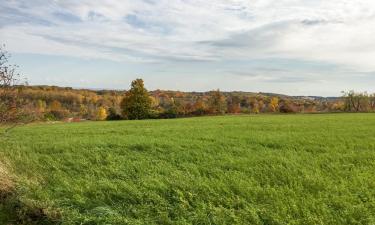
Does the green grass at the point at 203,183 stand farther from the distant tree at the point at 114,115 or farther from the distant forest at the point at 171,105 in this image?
the distant tree at the point at 114,115

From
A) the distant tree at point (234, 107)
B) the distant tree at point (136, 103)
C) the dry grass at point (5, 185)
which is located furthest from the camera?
the distant tree at point (234, 107)

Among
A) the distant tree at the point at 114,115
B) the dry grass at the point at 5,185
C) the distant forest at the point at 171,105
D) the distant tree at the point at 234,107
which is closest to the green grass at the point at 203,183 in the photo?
the dry grass at the point at 5,185

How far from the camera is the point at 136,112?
210ft

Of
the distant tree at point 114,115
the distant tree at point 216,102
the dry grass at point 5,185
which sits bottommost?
the distant tree at point 114,115

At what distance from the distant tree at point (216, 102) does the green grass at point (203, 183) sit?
206 feet

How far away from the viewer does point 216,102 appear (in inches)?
3383

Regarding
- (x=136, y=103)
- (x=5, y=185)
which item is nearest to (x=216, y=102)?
(x=136, y=103)

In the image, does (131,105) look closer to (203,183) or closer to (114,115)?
(114,115)

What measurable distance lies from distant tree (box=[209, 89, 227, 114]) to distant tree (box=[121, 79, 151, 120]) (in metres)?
17.1

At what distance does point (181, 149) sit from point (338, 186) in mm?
7397

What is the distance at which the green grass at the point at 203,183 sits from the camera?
8344mm

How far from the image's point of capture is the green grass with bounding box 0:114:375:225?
27.4 feet

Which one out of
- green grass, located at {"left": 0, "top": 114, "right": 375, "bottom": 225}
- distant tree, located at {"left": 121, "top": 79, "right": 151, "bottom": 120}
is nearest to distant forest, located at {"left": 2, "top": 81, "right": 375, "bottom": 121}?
distant tree, located at {"left": 121, "top": 79, "right": 151, "bottom": 120}

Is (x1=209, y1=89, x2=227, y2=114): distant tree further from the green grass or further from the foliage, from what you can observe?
the green grass
